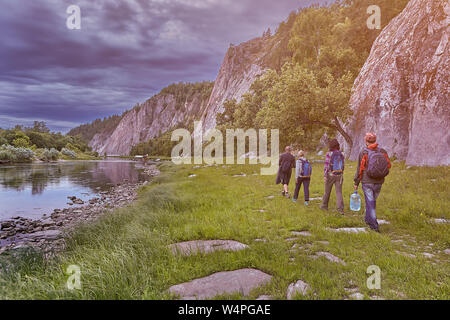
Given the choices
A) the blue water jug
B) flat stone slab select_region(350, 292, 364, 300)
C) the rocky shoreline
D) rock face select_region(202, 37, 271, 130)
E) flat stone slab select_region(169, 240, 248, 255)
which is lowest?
the rocky shoreline

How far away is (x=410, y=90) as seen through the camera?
19.4 metres

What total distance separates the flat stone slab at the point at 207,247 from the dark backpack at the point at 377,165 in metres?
4.42

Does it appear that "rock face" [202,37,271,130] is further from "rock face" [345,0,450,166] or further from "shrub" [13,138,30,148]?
"rock face" [345,0,450,166]

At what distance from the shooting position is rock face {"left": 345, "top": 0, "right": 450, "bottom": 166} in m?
14.6

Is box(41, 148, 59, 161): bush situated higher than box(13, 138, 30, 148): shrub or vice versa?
box(13, 138, 30, 148): shrub

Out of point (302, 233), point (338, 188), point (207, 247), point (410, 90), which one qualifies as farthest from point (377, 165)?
point (410, 90)

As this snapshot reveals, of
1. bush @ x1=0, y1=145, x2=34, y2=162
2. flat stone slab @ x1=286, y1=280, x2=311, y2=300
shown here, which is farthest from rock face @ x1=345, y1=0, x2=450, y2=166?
bush @ x1=0, y1=145, x2=34, y2=162

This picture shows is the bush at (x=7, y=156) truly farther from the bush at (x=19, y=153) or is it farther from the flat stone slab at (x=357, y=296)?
the flat stone slab at (x=357, y=296)

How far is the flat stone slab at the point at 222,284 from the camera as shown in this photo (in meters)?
3.88

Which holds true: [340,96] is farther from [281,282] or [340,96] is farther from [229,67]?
[229,67]

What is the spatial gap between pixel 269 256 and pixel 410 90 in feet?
71.8

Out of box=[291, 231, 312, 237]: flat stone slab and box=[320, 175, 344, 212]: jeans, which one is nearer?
box=[291, 231, 312, 237]: flat stone slab

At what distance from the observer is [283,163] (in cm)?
1244

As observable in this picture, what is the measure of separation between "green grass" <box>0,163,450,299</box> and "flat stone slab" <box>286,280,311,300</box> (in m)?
0.09
